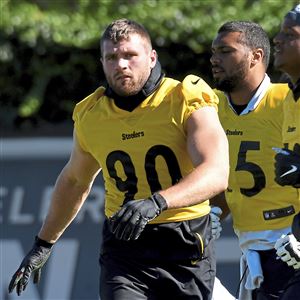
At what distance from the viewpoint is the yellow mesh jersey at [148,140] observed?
17.0 ft

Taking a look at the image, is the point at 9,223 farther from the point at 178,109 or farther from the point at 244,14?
the point at 178,109

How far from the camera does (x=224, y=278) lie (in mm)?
8648

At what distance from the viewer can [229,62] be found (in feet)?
19.9

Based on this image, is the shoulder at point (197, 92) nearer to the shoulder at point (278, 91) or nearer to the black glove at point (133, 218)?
the black glove at point (133, 218)

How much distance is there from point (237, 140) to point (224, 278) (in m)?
2.82

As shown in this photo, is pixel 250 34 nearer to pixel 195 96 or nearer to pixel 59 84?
pixel 195 96

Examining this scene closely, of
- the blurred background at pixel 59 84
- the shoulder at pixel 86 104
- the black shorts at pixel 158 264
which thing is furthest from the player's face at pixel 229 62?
the blurred background at pixel 59 84

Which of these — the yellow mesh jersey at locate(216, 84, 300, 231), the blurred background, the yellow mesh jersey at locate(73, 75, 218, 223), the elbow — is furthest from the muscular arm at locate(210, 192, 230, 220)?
the blurred background

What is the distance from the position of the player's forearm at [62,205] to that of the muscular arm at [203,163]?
2.60 ft

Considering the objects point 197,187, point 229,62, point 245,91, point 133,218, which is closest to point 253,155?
point 245,91

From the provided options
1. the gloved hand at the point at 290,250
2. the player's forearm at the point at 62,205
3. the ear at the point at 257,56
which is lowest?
the gloved hand at the point at 290,250

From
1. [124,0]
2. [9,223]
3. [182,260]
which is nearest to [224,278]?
[9,223]

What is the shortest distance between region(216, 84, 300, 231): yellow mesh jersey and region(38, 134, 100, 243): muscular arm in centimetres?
78

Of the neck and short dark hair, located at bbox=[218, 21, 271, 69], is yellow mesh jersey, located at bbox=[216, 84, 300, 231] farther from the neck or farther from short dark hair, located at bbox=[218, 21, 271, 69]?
short dark hair, located at bbox=[218, 21, 271, 69]
